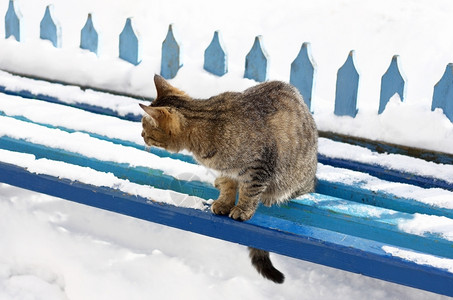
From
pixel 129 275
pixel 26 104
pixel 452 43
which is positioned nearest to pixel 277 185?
pixel 129 275

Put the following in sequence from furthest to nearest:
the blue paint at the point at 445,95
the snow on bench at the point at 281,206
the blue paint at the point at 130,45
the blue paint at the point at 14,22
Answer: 1. the blue paint at the point at 14,22
2. the blue paint at the point at 130,45
3. the blue paint at the point at 445,95
4. the snow on bench at the point at 281,206

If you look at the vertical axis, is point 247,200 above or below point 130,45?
below

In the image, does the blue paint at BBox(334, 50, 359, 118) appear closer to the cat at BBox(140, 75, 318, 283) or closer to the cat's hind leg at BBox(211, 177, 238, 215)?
the cat at BBox(140, 75, 318, 283)

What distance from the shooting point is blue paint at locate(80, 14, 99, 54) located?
454cm

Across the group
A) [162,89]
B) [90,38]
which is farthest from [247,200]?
[90,38]

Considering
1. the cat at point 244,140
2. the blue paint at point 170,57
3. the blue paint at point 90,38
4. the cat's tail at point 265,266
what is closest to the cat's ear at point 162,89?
the cat at point 244,140

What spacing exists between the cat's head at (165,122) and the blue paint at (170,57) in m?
1.31

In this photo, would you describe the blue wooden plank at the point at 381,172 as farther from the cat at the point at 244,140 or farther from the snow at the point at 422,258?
the snow at the point at 422,258

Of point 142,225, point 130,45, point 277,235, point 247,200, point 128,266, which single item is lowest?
point 128,266

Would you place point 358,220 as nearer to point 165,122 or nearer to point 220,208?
point 220,208

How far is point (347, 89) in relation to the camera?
394cm

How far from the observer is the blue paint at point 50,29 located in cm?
463

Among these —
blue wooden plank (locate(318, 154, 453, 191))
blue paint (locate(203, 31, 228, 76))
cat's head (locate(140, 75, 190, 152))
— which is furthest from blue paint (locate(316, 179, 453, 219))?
blue paint (locate(203, 31, 228, 76))

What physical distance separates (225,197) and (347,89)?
1.22 m
